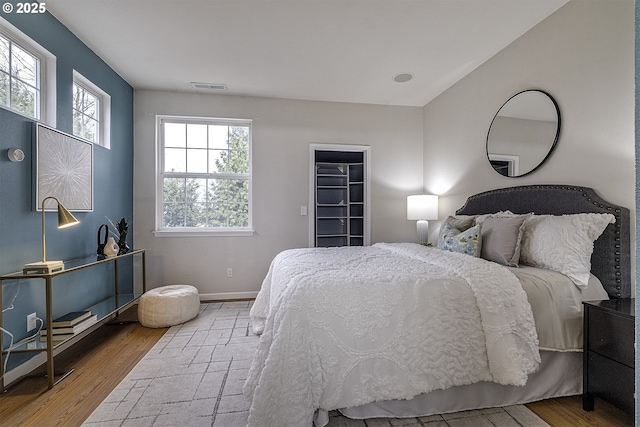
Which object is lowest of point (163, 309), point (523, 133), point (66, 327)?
point (163, 309)

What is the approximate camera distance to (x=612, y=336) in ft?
4.90

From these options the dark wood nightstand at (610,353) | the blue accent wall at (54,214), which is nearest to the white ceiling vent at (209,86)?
the blue accent wall at (54,214)

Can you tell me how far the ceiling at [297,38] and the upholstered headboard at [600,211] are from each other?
1.42m

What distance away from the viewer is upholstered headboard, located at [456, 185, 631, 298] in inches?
70.9

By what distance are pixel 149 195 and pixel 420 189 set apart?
3717mm

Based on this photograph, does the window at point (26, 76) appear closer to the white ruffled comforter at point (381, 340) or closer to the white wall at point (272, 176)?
the white wall at point (272, 176)

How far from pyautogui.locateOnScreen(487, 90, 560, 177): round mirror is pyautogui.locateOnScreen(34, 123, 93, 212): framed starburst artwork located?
3.84 meters

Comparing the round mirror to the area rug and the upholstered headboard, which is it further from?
the area rug

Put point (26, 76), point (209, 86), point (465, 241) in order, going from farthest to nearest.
Result: 1. point (209, 86)
2. point (465, 241)
3. point (26, 76)

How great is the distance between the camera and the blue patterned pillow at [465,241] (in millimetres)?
2215

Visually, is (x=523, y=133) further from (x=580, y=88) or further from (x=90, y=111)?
(x=90, y=111)

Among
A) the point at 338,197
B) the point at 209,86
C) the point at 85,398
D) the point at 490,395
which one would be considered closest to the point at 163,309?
the point at 85,398

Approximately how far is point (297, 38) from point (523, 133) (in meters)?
2.17

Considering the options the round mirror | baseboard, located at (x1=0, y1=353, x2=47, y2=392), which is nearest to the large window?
baseboard, located at (x1=0, y1=353, x2=47, y2=392)
